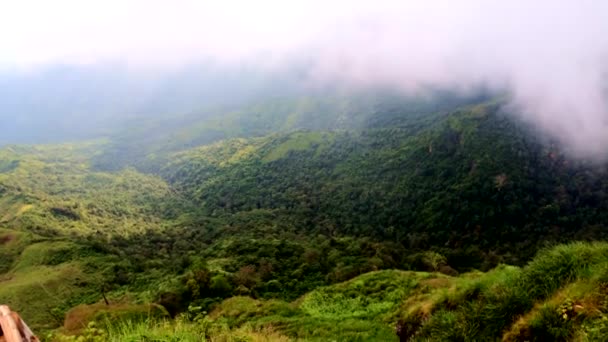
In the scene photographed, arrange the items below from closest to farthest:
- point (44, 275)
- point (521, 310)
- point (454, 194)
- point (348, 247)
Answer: point (521, 310)
point (44, 275)
point (348, 247)
point (454, 194)

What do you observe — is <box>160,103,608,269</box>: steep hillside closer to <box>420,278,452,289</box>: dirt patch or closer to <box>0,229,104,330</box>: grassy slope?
<box>0,229,104,330</box>: grassy slope

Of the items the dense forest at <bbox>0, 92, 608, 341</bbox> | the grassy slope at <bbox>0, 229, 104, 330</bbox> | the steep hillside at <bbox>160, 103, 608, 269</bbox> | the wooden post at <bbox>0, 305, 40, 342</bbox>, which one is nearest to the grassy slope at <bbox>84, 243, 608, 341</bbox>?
the dense forest at <bbox>0, 92, 608, 341</bbox>

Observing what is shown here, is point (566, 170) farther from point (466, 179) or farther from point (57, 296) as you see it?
point (57, 296)

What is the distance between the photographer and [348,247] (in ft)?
243

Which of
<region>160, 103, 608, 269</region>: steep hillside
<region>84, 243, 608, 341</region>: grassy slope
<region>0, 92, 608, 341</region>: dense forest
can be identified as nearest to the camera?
<region>84, 243, 608, 341</region>: grassy slope

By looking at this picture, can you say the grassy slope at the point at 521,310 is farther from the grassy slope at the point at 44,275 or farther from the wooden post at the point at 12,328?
the grassy slope at the point at 44,275

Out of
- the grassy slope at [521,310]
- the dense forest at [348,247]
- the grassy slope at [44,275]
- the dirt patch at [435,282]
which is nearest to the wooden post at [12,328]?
the grassy slope at [521,310]

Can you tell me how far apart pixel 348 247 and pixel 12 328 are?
233 ft

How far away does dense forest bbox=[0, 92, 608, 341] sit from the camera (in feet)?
29.1

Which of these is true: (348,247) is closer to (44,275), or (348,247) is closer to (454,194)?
(44,275)

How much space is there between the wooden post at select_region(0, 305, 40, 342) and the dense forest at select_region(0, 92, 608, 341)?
9.35 feet

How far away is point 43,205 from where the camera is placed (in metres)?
134

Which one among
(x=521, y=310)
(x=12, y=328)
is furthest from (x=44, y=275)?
(x=521, y=310)

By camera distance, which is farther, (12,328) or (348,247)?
(348,247)
